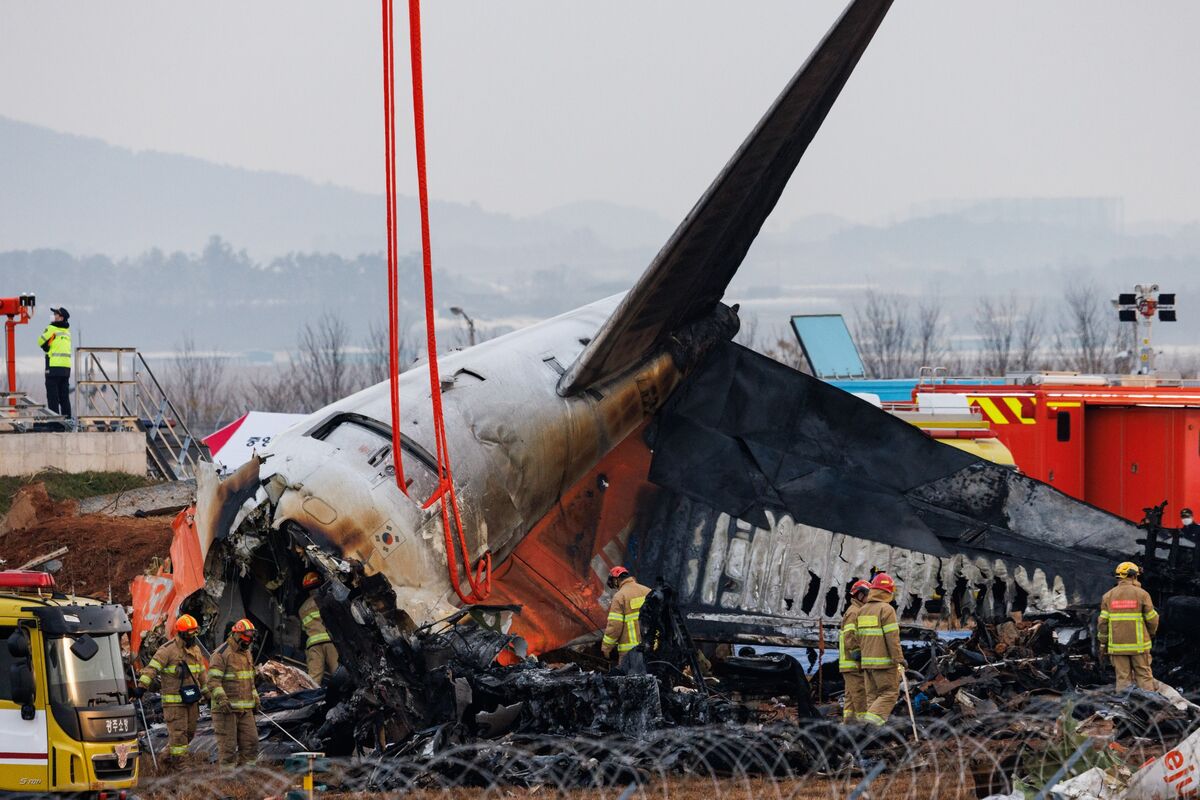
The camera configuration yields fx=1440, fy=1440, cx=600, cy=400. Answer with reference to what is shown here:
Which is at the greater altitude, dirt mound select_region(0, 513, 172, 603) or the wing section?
the wing section

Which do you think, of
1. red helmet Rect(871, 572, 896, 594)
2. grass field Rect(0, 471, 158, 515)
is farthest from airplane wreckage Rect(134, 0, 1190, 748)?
grass field Rect(0, 471, 158, 515)

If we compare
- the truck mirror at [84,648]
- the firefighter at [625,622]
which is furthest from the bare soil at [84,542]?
the truck mirror at [84,648]

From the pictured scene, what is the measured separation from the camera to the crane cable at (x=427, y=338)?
12.2 m

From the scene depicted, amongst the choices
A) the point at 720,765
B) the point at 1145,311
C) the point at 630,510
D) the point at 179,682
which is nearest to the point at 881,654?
the point at 720,765

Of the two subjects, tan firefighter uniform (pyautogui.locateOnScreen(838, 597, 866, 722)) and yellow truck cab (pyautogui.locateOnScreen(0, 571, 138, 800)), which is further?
tan firefighter uniform (pyautogui.locateOnScreen(838, 597, 866, 722))

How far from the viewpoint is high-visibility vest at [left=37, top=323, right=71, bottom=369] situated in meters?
29.7

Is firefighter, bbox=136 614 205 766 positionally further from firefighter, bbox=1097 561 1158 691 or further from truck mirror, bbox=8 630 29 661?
firefighter, bbox=1097 561 1158 691

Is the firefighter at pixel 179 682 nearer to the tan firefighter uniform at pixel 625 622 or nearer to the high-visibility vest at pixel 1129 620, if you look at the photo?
the tan firefighter uniform at pixel 625 622

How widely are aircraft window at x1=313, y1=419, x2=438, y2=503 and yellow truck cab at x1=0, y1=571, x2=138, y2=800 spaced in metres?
3.20

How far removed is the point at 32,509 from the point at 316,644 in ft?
44.3

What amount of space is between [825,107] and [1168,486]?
12.7 meters

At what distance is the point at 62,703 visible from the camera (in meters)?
11.6

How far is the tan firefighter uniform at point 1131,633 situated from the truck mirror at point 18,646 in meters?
10.6

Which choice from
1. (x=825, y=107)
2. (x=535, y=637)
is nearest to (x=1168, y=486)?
(x=825, y=107)
